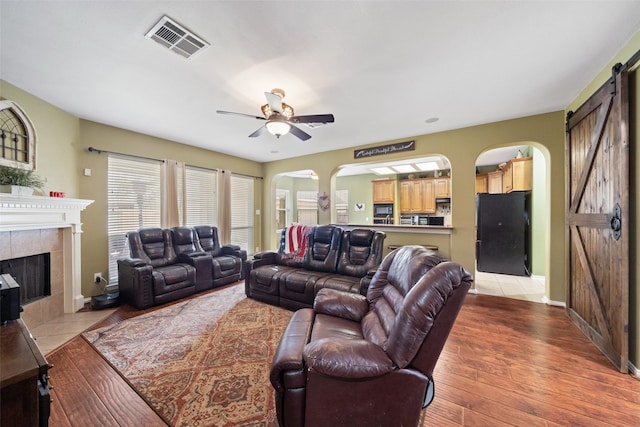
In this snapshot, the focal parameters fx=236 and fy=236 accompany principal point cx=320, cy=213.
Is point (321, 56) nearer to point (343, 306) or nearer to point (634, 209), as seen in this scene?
point (343, 306)

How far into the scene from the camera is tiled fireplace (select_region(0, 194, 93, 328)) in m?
2.58

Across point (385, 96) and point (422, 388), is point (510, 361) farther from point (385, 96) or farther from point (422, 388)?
point (385, 96)

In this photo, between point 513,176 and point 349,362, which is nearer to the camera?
point 349,362

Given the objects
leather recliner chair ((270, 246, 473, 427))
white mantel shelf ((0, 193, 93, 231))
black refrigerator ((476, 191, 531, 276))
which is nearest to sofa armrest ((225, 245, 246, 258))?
white mantel shelf ((0, 193, 93, 231))

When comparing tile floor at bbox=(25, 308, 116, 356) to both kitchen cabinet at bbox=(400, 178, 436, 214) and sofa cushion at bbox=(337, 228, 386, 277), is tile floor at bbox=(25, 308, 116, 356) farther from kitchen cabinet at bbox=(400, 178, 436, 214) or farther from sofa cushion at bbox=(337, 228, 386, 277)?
kitchen cabinet at bbox=(400, 178, 436, 214)

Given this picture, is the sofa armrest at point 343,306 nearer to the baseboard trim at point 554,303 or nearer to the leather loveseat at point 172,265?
the leather loveseat at point 172,265

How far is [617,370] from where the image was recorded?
201 cm

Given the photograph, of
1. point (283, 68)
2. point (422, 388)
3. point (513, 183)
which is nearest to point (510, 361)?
point (422, 388)

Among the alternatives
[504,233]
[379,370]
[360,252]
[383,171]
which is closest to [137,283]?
[360,252]

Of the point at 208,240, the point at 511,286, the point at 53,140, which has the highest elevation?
the point at 53,140

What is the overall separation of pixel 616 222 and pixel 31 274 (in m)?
6.23

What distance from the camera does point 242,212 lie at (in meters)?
6.15

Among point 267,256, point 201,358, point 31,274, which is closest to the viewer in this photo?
point 201,358

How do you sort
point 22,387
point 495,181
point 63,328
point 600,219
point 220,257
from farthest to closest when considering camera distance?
1. point 495,181
2. point 220,257
3. point 63,328
4. point 600,219
5. point 22,387
